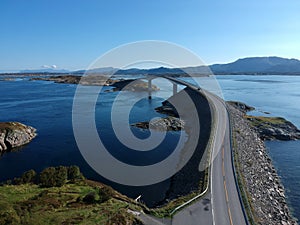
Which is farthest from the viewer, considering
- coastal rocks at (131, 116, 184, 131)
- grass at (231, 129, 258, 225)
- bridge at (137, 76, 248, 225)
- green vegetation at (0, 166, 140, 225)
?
A: coastal rocks at (131, 116, 184, 131)

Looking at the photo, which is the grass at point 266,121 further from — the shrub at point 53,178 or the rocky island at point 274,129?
the shrub at point 53,178

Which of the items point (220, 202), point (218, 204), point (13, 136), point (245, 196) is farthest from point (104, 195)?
point (13, 136)

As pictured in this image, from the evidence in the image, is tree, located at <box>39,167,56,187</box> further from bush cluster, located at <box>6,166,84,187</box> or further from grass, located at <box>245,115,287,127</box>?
grass, located at <box>245,115,287,127</box>

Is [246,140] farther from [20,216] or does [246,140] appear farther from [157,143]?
[20,216]

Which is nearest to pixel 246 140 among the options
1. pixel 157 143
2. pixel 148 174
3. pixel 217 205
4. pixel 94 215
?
pixel 157 143

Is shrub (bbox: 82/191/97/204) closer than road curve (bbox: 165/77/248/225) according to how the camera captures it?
No

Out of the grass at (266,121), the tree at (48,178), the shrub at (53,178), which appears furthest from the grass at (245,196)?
the grass at (266,121)

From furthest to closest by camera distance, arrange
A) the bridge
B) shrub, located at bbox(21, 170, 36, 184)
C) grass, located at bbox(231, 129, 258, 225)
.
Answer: shrub, located at bbox(21, 170, 36, 184) → grass, located at bbox(231, 129, 258, 225) → the bridge

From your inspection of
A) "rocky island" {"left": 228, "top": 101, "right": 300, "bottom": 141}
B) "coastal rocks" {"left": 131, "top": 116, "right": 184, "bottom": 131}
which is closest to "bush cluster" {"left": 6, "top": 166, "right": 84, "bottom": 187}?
"coastal rocks" {"left": 131, "top": 116, "right": 184, "bottom": 131}
